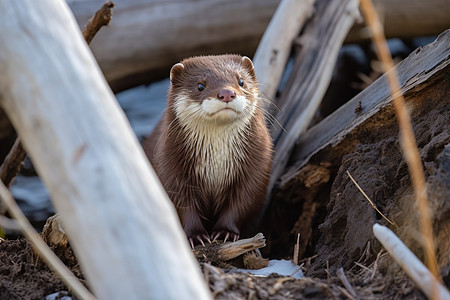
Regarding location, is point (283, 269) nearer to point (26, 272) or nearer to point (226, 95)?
point (226, 95)

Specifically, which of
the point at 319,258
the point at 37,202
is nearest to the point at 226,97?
the point at 319,258

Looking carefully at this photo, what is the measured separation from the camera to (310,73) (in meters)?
5.16

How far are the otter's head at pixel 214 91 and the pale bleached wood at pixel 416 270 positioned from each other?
1.42 meters

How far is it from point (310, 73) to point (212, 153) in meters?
1.48

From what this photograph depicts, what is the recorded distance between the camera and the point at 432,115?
364 cm

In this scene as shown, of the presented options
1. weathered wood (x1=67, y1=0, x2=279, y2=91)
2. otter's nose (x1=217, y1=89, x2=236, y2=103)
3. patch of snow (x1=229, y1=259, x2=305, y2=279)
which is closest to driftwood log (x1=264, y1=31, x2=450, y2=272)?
patch of snow (x1=229, y1=259, x2=305, y2=279)

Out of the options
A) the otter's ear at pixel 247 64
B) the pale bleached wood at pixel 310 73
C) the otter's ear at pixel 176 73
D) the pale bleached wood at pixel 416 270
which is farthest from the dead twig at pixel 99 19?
the pale bleached wood at pixel 416 270

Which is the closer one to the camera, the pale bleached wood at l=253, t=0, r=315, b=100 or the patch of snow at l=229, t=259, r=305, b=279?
the patch of snow at l=229, t=259, r=305, b=279

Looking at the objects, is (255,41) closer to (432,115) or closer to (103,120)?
(432,115)

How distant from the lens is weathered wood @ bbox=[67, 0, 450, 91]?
5980mm

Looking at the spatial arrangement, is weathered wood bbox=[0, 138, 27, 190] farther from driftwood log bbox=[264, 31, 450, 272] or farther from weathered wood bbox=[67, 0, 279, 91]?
driftwood log bbox=[264, 31, 450, 272]

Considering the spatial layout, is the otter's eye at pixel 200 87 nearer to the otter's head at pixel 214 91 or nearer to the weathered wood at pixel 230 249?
the otter's head at pixel 214 91

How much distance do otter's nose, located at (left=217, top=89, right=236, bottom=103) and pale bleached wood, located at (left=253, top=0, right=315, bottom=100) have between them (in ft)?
4.91

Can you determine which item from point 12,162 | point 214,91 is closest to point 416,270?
point 214,91
